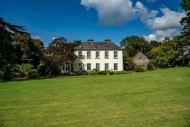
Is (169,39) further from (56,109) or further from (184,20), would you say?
(56,109)

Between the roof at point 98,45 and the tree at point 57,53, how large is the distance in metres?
9.78

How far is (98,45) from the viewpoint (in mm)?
56031

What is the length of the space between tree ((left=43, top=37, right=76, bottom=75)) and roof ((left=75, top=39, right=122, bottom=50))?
32.1 feet

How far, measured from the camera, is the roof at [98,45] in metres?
55.1

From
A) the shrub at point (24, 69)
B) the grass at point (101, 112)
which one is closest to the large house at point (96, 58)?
the shrub at point (24, 69)

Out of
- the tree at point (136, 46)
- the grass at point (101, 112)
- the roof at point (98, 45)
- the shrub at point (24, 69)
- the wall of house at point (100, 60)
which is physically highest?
the tree at point (136, 46)

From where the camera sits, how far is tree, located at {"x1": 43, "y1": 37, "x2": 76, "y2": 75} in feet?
143

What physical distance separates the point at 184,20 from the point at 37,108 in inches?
1213

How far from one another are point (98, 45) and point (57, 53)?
1416 cm

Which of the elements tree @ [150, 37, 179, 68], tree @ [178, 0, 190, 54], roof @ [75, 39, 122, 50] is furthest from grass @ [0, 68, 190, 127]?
roof @ [75, 39, 122, 50]

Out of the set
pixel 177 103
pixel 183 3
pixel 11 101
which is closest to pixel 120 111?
pixel 177 103

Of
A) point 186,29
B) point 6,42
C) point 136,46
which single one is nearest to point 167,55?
point 186,29

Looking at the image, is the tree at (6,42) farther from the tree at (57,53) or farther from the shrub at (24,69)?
the shrub at (24,69)

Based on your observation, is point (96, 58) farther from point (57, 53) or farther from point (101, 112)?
point (101, 112)
